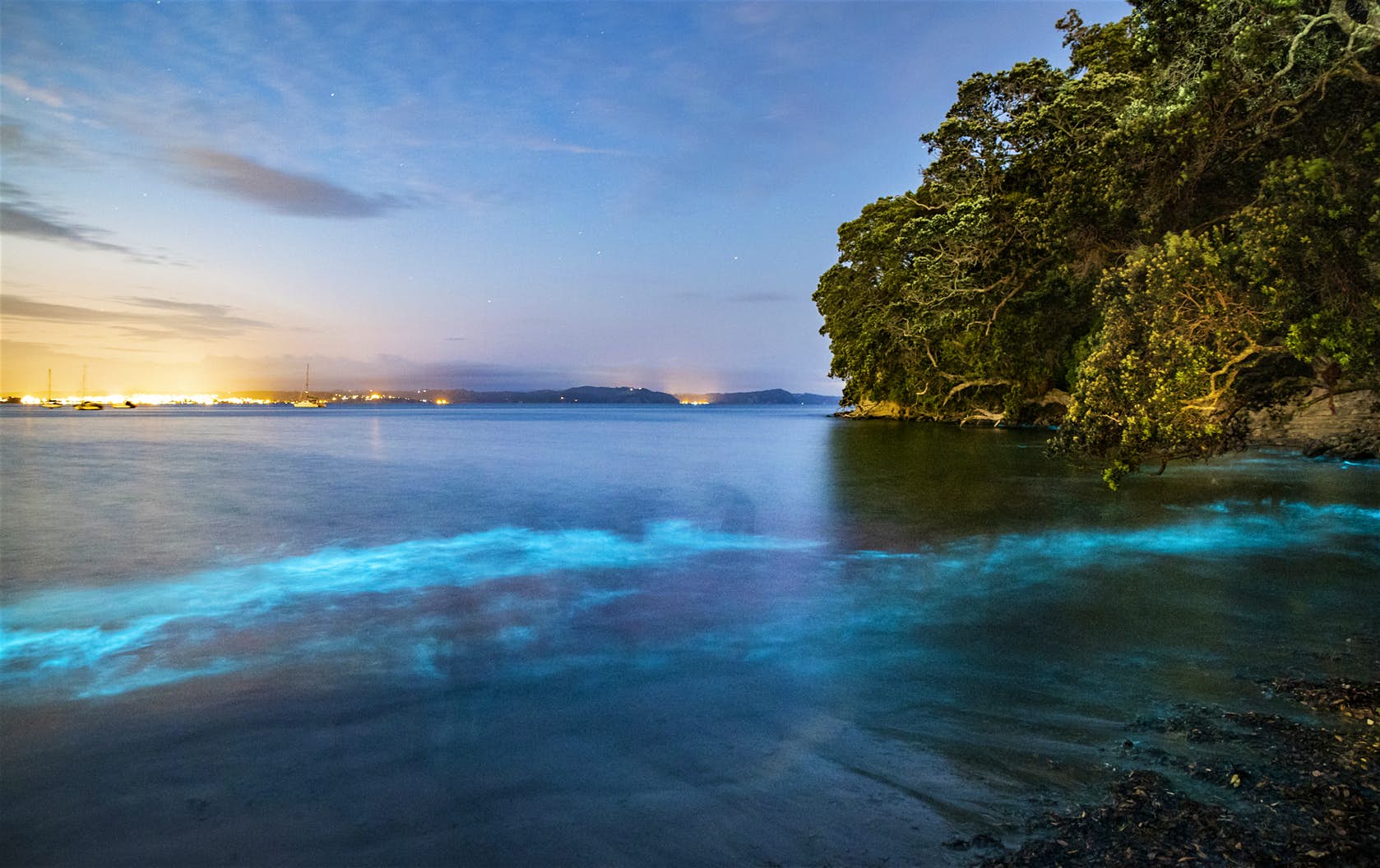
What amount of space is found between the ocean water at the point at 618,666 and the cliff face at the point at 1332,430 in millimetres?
9158

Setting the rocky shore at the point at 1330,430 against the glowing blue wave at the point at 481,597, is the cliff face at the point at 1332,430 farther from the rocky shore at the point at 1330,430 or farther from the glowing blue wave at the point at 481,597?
the glowing blue wave at the point at 481,597

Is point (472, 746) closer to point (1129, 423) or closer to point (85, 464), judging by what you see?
point (1129, 423)

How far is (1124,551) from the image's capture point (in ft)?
37.1

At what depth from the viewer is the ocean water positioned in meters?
3.87

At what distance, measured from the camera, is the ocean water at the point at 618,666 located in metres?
3.87

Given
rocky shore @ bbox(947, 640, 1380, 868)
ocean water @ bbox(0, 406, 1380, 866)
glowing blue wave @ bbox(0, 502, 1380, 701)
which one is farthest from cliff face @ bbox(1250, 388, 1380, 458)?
rocky shore @ bbox(947, 640, 1380, 868)

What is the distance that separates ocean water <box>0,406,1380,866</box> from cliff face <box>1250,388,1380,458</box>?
9.16 m

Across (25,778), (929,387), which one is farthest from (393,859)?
(929,387)

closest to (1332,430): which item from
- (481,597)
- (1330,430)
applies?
(1330,430)

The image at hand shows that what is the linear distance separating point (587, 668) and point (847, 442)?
34872 millimetres

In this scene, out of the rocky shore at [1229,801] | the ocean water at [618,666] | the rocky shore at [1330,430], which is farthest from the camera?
the rocky shore at [1330,430]

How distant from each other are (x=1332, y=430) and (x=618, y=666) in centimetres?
3015

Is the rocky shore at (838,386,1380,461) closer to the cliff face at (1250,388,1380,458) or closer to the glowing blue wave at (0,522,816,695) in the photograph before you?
the cliff face at (1250,388,1380,458)

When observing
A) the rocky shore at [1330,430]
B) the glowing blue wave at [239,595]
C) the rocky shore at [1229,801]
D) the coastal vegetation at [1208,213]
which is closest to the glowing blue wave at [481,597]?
the glowing blue wave at [239,595]
